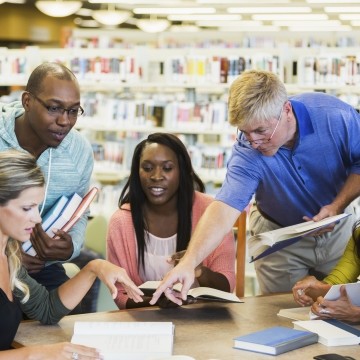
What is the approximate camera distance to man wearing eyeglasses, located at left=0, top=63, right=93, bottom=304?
9.48 ft

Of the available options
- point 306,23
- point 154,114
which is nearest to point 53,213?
point 154,114

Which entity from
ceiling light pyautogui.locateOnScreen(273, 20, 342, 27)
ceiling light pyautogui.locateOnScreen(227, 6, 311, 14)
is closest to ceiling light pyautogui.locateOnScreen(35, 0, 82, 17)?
ceiling light pyautogui.locateOnScreen(227, 6, 311, 14)

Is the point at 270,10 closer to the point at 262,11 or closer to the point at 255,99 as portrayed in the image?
the point at 262,11

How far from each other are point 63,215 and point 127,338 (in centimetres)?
73

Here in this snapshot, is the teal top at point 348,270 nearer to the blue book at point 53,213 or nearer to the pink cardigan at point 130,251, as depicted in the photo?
the pink cardigan at point 130,251

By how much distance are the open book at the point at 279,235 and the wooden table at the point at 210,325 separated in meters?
0.20

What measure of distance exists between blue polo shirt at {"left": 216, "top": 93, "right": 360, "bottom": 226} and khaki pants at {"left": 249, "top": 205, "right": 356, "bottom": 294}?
197mm

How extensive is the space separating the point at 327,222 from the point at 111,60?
5.84 meters

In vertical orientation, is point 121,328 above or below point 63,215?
below

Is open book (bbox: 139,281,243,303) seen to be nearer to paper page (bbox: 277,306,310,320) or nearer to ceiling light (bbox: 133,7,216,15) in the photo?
paper page (bbox: 277,306,310,320)

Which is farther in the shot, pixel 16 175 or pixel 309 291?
pixel 309 291

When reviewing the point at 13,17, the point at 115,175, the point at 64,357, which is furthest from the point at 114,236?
the point at 13,17

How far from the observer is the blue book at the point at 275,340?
233 cm

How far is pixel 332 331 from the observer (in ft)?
8.20
